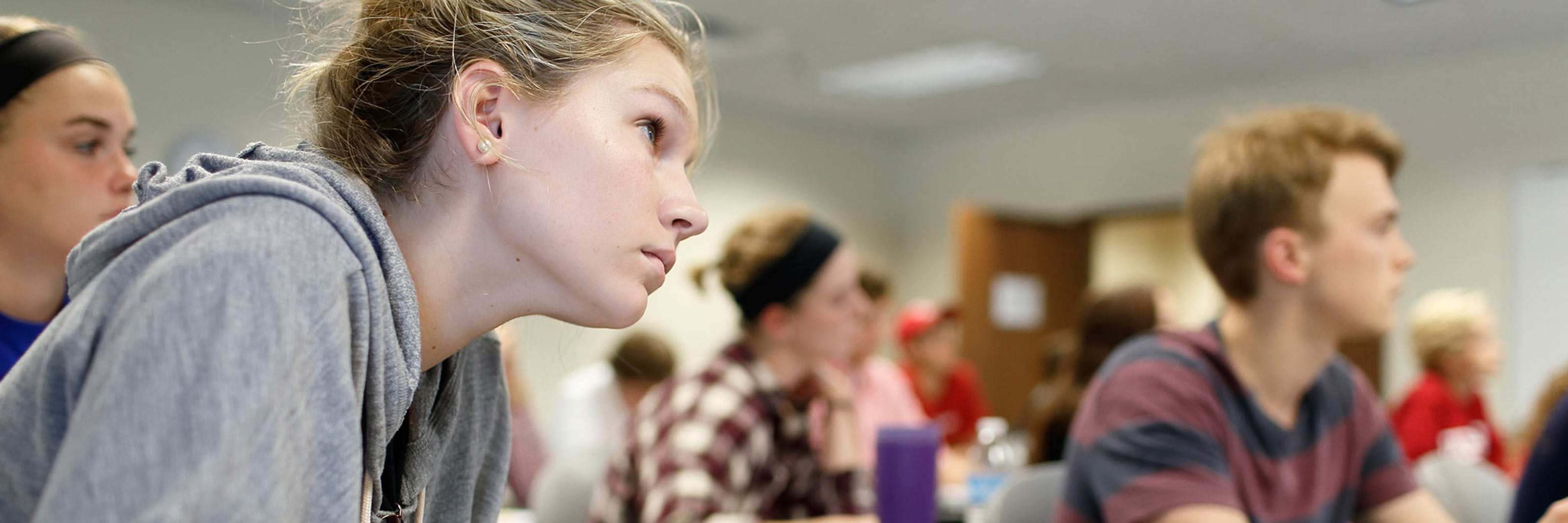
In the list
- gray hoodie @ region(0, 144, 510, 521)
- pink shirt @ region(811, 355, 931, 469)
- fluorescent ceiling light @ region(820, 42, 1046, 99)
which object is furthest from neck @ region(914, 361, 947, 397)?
gray hoodie @ region(0, 144, 510, 521)

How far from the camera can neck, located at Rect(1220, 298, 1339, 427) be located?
121cm

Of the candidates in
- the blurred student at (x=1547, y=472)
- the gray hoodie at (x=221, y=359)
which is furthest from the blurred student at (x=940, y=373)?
the gray hoodie at (x=221, y=359)

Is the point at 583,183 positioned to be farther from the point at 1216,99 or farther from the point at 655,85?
the point at 1216,99

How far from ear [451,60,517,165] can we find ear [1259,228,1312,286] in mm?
963

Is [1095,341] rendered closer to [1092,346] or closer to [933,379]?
[1092,346]

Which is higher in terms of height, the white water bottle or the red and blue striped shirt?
the red and blue striped shirt

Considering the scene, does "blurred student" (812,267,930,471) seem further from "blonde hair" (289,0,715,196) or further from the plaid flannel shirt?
"blonde hair" (289,0,715,196)

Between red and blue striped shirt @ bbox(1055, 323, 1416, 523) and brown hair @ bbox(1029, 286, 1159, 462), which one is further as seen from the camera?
brown hair @ bbox(1029, 286, 1159, 462)

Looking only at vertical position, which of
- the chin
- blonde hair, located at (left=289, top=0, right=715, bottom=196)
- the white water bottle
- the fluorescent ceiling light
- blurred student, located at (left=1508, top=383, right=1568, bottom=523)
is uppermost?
the fluorescent ceiling light

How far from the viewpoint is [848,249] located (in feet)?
6.18

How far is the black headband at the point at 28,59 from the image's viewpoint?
87 cm

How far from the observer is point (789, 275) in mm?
1763

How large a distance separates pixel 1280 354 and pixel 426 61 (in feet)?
3.41

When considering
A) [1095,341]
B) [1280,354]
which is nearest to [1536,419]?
[1095,341]
